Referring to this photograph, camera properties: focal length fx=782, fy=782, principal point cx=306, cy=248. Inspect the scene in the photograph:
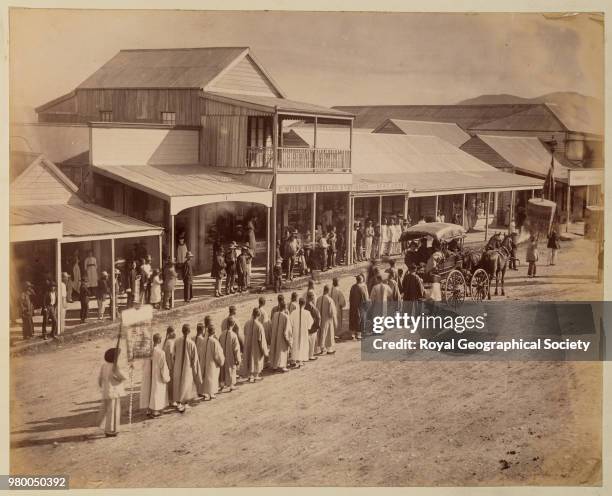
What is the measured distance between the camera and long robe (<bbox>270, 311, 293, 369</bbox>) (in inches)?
340

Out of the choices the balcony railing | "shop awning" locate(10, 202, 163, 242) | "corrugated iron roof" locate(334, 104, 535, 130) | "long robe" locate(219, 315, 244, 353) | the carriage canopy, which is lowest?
"long robe" locate(219, 315, 244, 353)

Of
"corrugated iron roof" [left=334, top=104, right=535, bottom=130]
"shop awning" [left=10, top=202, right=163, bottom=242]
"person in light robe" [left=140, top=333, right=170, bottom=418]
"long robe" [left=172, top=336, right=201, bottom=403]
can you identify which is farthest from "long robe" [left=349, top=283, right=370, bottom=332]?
"shop awning" [left=10, top=202, right=163, bottom=242]

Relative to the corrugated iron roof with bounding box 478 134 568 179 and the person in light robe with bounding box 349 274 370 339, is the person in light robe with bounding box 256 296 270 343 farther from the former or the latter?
the corrugated iron roof with bounding box 478 134 568 179

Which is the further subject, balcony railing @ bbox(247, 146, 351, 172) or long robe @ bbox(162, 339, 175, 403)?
balcony railing @ bbox(247, 146, 351, 172)

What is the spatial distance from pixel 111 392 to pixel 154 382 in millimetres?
435

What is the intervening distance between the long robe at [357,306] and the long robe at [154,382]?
215 centimetres

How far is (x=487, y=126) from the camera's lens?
955cm

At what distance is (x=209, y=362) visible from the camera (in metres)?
8.24

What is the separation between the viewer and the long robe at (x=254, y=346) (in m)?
8.49

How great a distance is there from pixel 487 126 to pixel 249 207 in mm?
3135

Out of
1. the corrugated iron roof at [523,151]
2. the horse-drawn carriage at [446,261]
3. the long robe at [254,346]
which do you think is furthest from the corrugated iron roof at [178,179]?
the corrugated iron roof at [523,151]

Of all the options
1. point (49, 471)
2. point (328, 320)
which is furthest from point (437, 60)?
point (49, 471)

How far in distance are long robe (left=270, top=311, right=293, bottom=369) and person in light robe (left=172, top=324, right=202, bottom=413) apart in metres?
0.89

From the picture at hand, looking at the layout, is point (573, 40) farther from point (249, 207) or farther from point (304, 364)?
point (304, 364)
